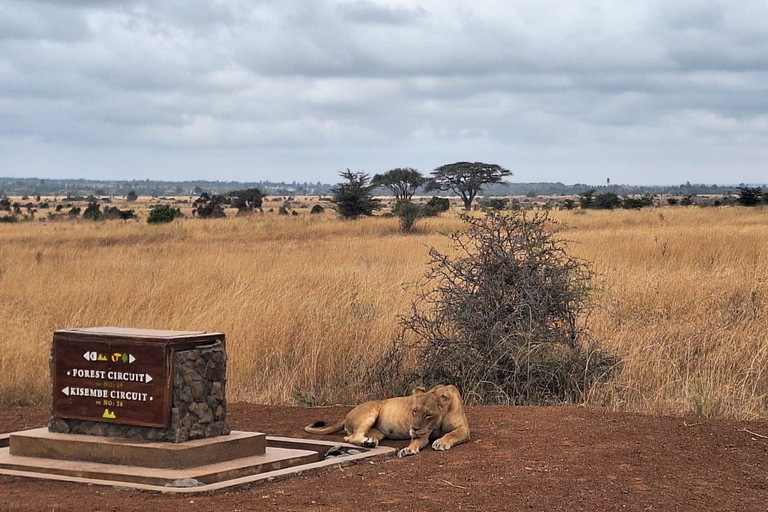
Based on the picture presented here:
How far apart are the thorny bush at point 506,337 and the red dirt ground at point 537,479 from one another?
1.72 m

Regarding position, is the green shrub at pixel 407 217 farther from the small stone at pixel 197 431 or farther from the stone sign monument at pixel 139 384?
the small stone at pixel 197 431

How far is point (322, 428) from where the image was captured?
325 inches

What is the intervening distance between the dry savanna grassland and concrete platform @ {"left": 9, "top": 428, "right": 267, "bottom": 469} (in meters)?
2.73

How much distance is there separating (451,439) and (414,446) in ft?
0.90

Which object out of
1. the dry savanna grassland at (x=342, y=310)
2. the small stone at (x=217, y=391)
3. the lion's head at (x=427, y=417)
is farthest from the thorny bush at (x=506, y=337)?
the small stone at (x=217, y=391)

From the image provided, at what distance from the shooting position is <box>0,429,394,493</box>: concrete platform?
6.46m

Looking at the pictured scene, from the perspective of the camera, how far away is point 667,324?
12.3m

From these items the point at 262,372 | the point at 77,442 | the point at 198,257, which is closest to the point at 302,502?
the point at 77,442

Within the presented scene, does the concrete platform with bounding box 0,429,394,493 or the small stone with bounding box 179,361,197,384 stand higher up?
the small stone with bounding box 179,361,197,384

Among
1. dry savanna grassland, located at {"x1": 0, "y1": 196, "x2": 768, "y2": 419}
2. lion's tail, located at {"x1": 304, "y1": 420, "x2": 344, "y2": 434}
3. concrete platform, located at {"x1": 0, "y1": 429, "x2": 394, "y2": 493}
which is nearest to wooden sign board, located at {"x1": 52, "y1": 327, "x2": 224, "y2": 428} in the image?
concrete platform, located at {"x1": 0, "y1": 429, "x2": 394, "y2": 493}

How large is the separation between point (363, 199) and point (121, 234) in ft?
46.6

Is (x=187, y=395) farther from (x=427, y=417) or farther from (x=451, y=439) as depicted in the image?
(x=451, y=439)

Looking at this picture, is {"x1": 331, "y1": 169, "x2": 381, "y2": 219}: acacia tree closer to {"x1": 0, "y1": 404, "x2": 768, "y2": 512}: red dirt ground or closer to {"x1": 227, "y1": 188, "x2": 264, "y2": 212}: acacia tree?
{"x1": 227, "y1": 188, "x2": 264, "y2": 212}: acacia tree

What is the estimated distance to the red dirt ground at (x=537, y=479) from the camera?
576cm
